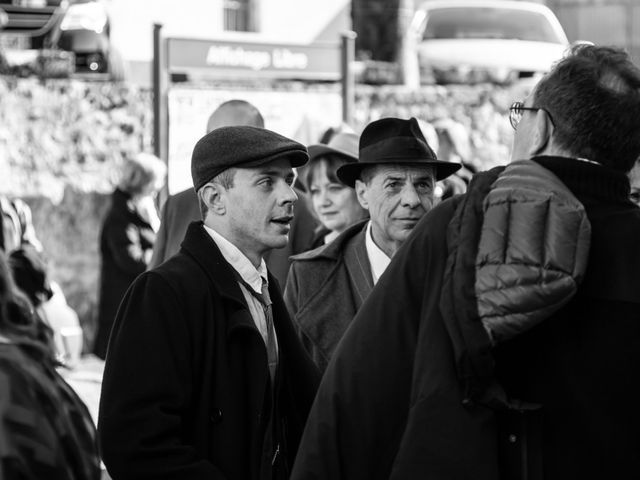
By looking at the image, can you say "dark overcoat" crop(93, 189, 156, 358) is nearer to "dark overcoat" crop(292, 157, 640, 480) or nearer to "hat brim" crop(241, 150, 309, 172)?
"hat brim" crop(241, 150, 309, 172)

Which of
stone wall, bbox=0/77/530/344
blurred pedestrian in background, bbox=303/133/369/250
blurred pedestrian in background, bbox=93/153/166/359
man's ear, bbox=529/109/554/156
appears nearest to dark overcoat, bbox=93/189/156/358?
blurred pedestrian in background, bbox=93/153/166/359

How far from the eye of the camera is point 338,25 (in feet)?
63.8

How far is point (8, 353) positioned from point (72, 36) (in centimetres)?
1110

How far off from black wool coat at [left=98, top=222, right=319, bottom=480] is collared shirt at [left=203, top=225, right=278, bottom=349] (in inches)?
3.6

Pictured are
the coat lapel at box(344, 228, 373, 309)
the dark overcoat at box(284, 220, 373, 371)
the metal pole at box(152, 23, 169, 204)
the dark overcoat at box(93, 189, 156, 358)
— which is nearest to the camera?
the dark overcoat at box(284, 220, 373, 371)

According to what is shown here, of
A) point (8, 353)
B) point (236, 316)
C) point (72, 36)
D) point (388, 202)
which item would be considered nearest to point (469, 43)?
point (72, 36)

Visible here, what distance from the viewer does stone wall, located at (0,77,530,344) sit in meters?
11.0

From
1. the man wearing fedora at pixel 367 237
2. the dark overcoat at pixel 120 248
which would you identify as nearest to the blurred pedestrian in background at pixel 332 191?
the man wearing fedora at pixel 367 237

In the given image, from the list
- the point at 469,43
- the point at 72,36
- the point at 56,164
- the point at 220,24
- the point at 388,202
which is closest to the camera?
the point at 388,202

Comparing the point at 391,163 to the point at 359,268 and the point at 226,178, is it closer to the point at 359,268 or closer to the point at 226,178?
the point at 359,268

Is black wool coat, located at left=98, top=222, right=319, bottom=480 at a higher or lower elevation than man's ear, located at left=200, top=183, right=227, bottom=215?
lower

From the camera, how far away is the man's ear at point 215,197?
395cm

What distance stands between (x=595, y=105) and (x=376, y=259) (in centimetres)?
207

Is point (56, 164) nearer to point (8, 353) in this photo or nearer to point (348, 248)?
point (348, 248)
